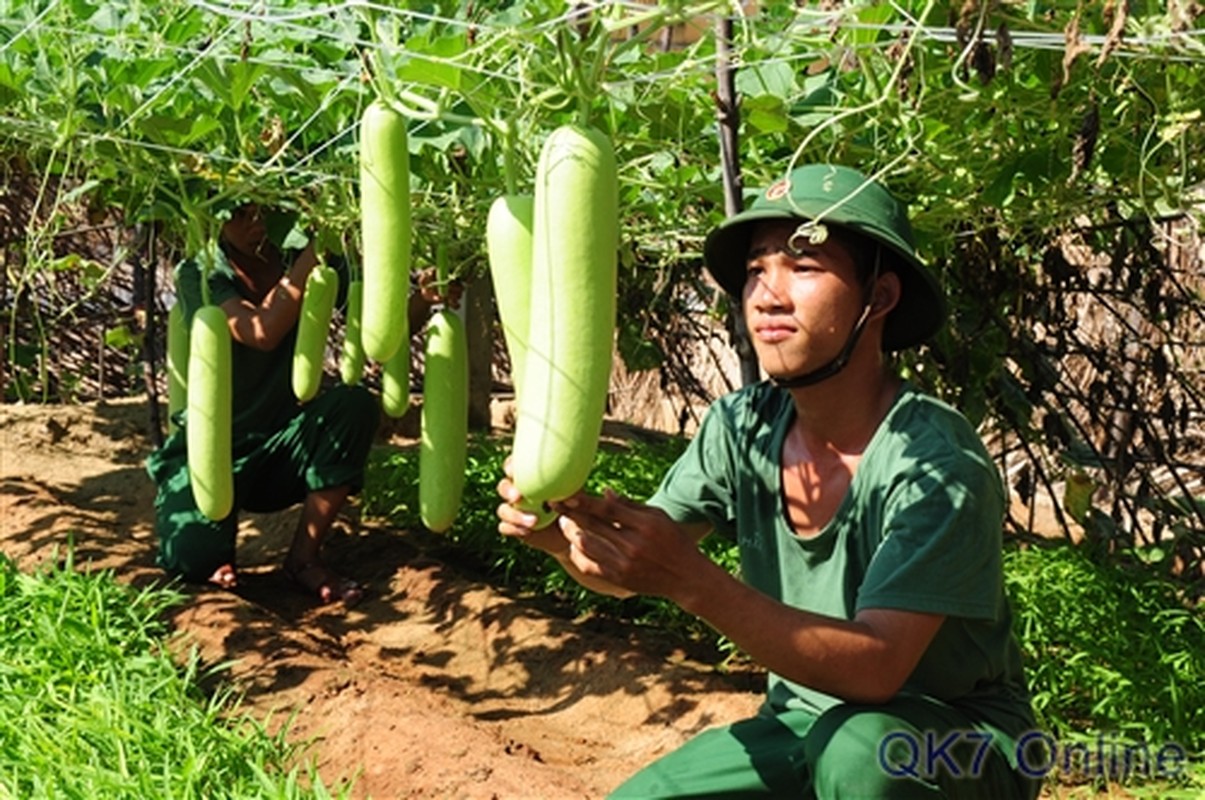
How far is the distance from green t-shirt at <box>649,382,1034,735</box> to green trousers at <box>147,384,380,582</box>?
2.31m

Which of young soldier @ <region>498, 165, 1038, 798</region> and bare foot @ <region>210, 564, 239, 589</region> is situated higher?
young soldier @ <region>498, 165, 1038, 798</region>

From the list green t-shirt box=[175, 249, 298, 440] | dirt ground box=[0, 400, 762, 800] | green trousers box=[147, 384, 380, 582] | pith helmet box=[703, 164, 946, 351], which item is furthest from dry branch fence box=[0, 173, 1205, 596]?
pith helmet box=[703, 164, 946, 351]

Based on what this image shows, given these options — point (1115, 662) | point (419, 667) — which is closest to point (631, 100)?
point (1115, 662)

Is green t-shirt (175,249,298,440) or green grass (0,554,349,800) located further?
green t-shirt (175,249,298,440)

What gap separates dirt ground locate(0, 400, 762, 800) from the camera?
3248 mm

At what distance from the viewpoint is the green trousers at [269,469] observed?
4410 mm

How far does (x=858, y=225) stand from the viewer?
197 cm

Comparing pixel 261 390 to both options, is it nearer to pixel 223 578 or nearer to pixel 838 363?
pixel 223 578

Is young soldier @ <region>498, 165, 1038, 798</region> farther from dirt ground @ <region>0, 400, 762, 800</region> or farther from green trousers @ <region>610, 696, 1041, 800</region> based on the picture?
dirt ground @ <region>0, 400, 762, 800</region>

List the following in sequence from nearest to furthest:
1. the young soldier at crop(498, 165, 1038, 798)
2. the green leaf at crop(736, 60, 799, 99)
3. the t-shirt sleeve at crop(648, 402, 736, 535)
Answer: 1. the young soldier at crop(498, 165, 1038, 798)
2. the t-shirt sleeve at crop(648, 402, 736, 535)
3. the green leaf at crop(736, 60, 799, 99)

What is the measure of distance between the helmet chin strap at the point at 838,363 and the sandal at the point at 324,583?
2.84m

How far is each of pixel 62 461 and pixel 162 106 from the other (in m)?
3.65

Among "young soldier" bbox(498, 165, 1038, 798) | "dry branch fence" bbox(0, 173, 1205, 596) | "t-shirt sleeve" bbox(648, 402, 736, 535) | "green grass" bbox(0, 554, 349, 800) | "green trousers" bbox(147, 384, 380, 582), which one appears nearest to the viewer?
"young soldier" bbox(498, 165, 1038, 798)

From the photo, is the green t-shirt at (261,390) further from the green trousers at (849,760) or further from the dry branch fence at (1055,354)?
the green trousers at (849,760)
